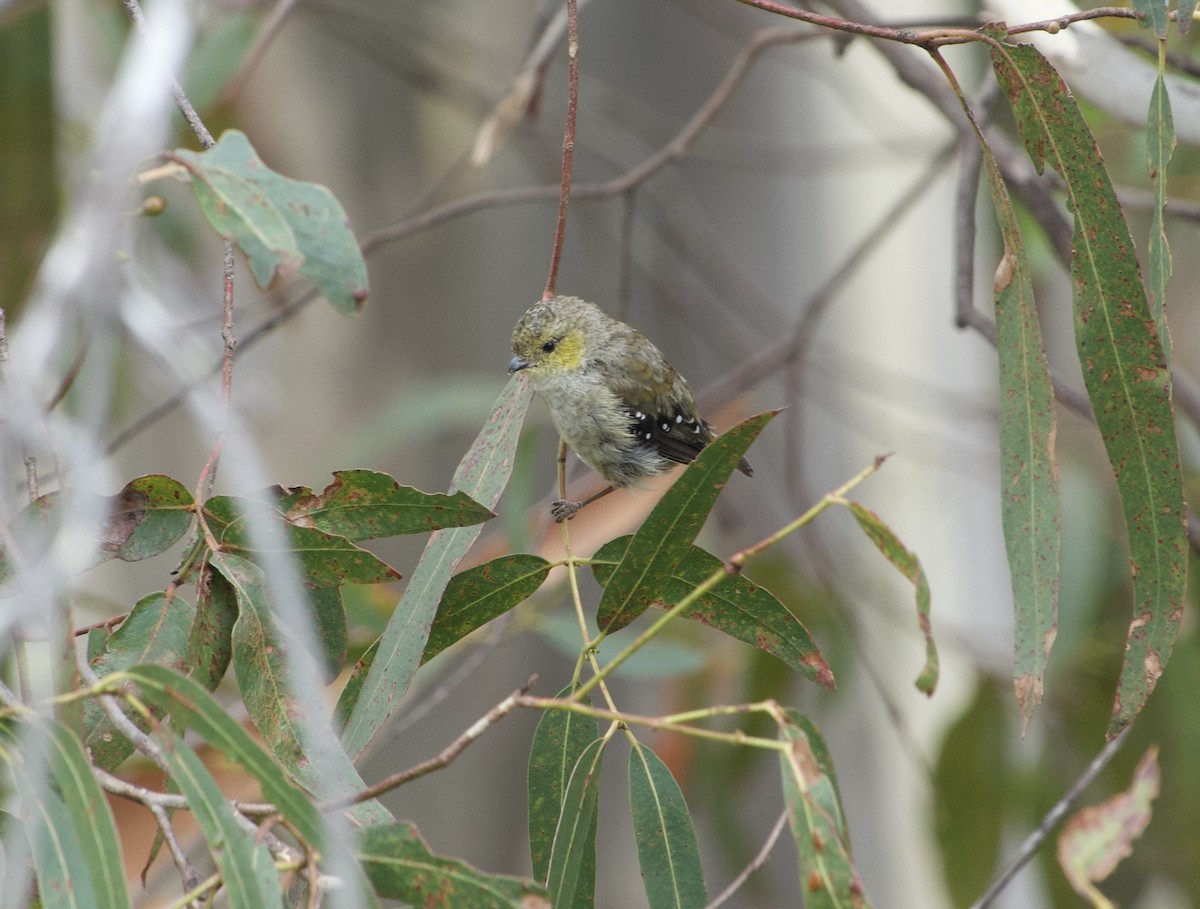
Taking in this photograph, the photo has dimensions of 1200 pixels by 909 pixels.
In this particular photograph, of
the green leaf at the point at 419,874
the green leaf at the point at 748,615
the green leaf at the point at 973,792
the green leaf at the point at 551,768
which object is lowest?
the green leaf at the point at 973,792

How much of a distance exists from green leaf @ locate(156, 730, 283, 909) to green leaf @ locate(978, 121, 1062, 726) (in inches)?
27.1

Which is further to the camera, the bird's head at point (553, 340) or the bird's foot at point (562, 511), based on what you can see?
the bird's head at point (553, 340)

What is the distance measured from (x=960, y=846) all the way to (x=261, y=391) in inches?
102

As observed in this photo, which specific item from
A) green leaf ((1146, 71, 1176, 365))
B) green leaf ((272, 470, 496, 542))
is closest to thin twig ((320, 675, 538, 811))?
green leaf ((272, 470, 496, 542))

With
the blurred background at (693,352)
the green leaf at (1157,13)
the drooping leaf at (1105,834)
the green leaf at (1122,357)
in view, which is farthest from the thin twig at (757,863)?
the blurred background at (693,352)

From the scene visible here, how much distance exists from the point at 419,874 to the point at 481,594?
1.26 feet

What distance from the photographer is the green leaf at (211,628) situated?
4.06ft

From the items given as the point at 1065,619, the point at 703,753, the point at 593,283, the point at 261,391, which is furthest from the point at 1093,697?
the point at 261,391

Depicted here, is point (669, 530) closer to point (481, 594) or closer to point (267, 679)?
point (481, 594)

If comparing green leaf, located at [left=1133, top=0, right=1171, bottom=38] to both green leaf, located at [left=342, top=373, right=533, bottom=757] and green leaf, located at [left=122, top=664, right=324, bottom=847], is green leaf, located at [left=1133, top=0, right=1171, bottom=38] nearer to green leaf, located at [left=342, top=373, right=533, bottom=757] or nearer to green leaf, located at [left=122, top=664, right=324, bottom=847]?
green leaf, located at [left=342, top=373, right=533, bottom=757]

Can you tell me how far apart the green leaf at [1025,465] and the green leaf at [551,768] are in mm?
452

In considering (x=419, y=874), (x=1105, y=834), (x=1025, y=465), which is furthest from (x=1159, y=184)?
(x=419, y=874)

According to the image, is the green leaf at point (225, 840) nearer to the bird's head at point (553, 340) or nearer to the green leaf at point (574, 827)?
the green leaf at point (574, 827)

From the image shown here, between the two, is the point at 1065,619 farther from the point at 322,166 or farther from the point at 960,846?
the point at 322,166
